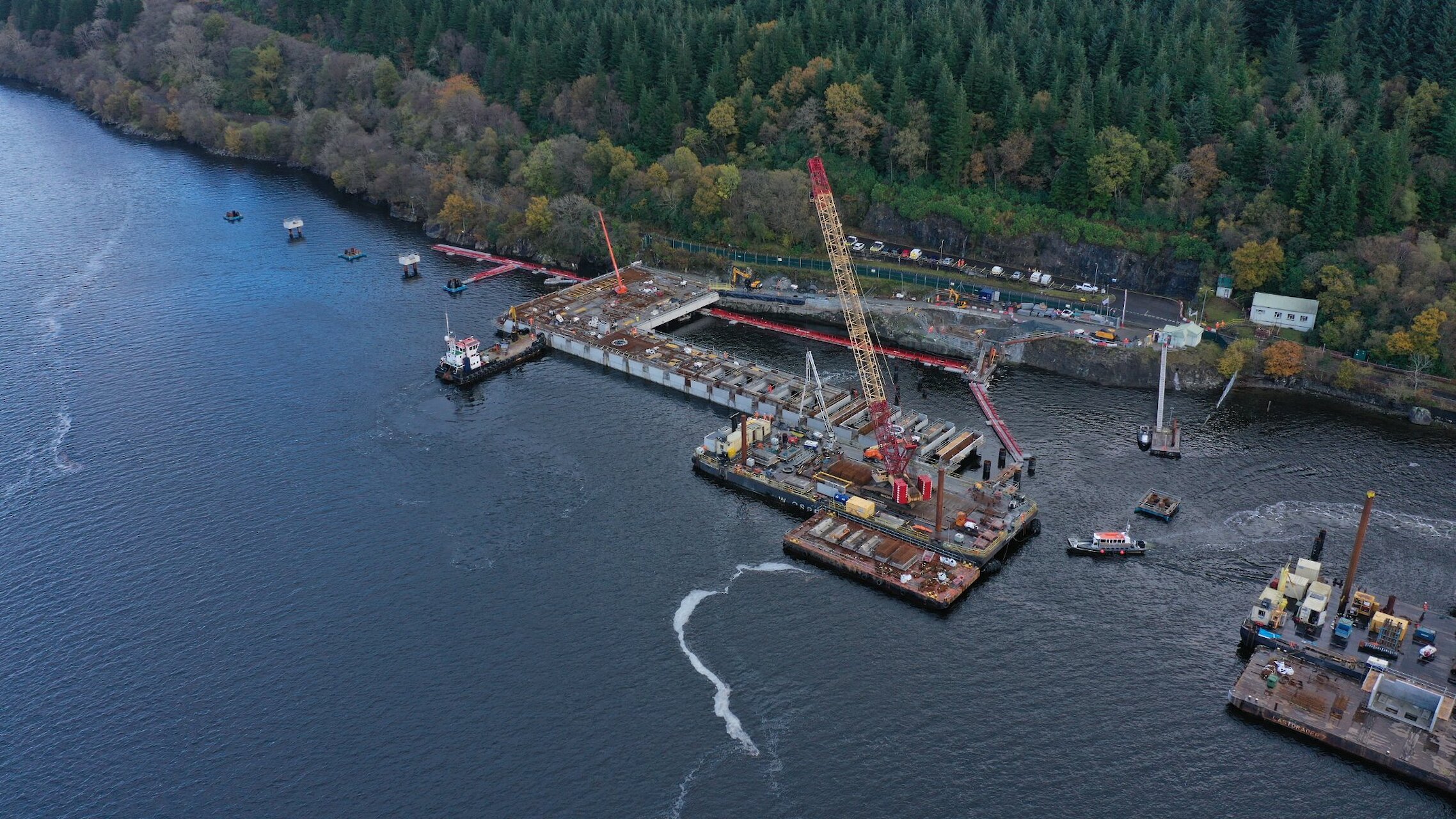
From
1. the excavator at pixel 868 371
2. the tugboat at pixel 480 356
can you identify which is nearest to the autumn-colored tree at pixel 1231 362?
the excavator at pixel 868 371

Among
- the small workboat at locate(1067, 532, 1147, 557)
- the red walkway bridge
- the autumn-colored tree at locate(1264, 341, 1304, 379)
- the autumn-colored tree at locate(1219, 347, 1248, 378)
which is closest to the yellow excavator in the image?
the red walkway bridge

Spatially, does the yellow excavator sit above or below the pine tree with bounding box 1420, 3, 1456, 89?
below

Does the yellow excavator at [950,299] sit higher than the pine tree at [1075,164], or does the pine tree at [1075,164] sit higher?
the pine tree at [1075,164]

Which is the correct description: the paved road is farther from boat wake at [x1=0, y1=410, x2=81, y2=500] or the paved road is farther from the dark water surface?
boat wake at [x1=0, y1=410, x2=81, y2=500]

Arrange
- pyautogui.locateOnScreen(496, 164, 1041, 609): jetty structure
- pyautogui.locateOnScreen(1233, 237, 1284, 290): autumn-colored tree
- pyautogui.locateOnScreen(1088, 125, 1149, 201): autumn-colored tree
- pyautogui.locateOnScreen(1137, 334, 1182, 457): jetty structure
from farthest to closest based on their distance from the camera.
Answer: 1. pyautogui.locateOnScreen(1088, 125, 1149, 201): autumn-colored tree
2. pyautogui.locateOnScreen(1233, 237, 1284, 290): autumn-colored tree
3. pyautogui.locateOnScreen(1137, 334, 1182, 457): jetty structure
4. pyautogui.locateOnScreen(496, 164, 1041, 609): jetty structure

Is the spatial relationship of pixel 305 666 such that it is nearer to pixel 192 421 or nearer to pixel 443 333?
pixel 192 421

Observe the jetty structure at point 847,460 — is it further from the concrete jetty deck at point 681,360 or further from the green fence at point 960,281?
the green fence at point 960,281
